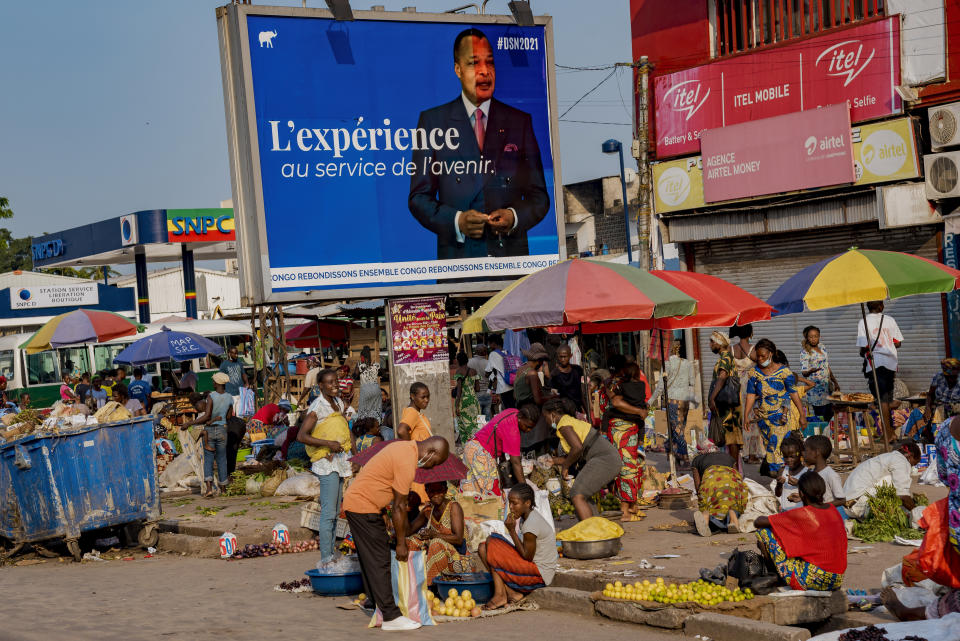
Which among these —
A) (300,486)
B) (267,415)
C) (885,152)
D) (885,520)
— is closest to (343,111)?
(300,486)

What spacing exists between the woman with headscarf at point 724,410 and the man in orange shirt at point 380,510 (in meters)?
5.67

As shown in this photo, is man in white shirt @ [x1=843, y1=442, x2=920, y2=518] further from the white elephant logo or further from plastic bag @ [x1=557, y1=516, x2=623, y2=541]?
the white elephant logo

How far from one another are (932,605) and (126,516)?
881 centimetres

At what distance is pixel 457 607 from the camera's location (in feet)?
28.6

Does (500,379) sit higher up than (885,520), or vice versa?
(500,379)

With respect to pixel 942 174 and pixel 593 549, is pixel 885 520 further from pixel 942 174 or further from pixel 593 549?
pixel 942 174

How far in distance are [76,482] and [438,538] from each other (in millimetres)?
4974

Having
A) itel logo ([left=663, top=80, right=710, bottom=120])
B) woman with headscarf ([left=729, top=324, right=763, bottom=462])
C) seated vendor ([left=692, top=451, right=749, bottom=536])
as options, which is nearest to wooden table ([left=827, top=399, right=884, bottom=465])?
woman with headscarf ([left=729, top=324, right=763, bottom=462])

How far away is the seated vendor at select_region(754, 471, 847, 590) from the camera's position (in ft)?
25.5

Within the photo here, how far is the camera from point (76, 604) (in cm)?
986

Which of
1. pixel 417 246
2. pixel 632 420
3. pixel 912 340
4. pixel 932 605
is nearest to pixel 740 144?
pixel 912 340

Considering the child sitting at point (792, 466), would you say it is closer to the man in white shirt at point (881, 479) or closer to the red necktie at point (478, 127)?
the man in white shirt at point (881, 479)

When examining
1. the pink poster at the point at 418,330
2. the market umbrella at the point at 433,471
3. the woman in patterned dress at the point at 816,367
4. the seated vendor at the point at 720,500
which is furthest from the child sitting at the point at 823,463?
the pink poster at the point at 418,330

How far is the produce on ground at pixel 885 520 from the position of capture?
9719 millimetres
